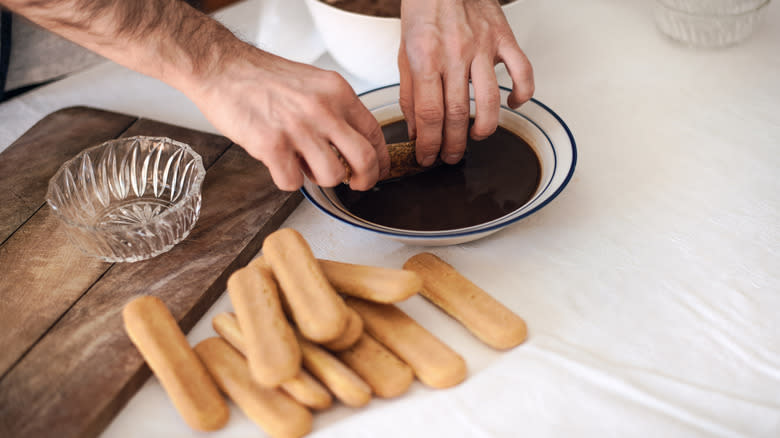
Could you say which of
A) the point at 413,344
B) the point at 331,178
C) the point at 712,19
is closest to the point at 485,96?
the point at 331,178

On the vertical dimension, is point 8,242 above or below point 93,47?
below

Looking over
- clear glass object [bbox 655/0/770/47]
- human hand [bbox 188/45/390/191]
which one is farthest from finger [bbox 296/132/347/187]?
clear glass object [bbox 655/0/770/47]

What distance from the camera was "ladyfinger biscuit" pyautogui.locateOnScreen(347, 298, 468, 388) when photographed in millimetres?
616

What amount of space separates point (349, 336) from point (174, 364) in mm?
177

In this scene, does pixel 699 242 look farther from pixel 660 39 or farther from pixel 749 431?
pixel 660 39

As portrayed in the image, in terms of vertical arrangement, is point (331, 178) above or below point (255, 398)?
above

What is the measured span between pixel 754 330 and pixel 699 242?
5.6 inches

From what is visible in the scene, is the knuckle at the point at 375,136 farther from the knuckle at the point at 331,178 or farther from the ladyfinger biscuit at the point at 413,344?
the ladyfinger biscuit at the point at 413,344

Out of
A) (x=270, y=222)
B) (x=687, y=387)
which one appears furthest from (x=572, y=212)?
(x=270, y=222)

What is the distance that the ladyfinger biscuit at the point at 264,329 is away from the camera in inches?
22.5

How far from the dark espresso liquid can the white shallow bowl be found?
0.02 metres

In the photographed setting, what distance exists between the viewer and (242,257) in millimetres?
796

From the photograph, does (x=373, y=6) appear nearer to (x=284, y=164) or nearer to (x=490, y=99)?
(x=490, y=99)

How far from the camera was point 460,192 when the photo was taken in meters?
0.80
